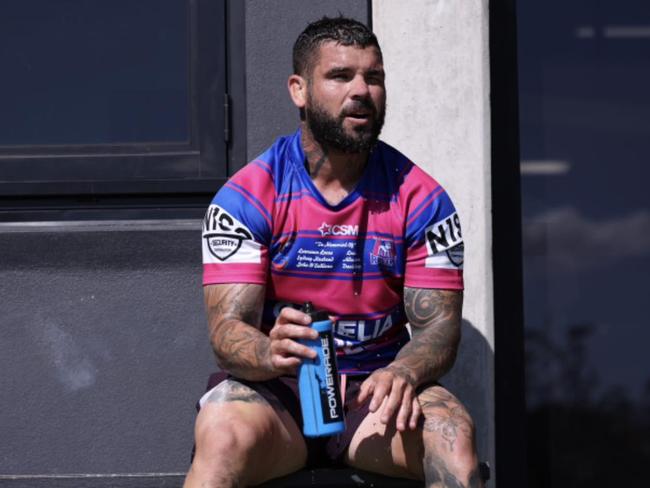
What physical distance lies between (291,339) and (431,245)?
0.72m

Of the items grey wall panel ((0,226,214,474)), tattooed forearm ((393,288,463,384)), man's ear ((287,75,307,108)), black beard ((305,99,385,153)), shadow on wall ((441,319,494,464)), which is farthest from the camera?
grey wall panel ((0,226,214,474))

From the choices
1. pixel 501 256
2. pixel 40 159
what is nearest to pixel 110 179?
pixel 40 159

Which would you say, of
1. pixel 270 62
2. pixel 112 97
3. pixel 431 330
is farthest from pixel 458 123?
pixel 112 97

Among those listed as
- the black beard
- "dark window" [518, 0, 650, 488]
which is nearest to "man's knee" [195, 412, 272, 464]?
the black beard

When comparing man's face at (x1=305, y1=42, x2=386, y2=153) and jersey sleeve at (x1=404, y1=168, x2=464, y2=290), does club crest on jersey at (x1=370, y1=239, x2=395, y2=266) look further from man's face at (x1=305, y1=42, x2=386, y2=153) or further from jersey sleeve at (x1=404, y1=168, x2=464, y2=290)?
man's face at (x1=305, y1=42, x2=386, y2=153)

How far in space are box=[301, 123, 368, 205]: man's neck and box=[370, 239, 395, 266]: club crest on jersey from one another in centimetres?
22

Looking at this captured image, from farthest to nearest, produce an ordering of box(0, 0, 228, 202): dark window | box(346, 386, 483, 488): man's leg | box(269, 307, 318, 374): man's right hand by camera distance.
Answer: box(0, 0, 228, 202): dark window
box(346, 386, 483, 488): man's leg
box(269, 307, 318, 374): man's right hand

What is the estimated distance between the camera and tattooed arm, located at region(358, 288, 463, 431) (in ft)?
10.1

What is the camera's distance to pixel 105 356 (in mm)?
4445

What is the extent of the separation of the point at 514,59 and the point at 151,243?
1735 millimetres

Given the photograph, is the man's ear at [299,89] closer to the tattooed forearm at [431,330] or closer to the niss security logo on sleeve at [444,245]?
the niss security logo on sleeve at [444,245]

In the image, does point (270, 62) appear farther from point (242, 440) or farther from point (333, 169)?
point (242, 440)

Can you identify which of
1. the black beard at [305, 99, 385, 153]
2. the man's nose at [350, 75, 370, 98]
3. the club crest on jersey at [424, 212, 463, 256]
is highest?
the man's nose at [350, 75, 370, 98]

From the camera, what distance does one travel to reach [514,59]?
4582 millimetres
